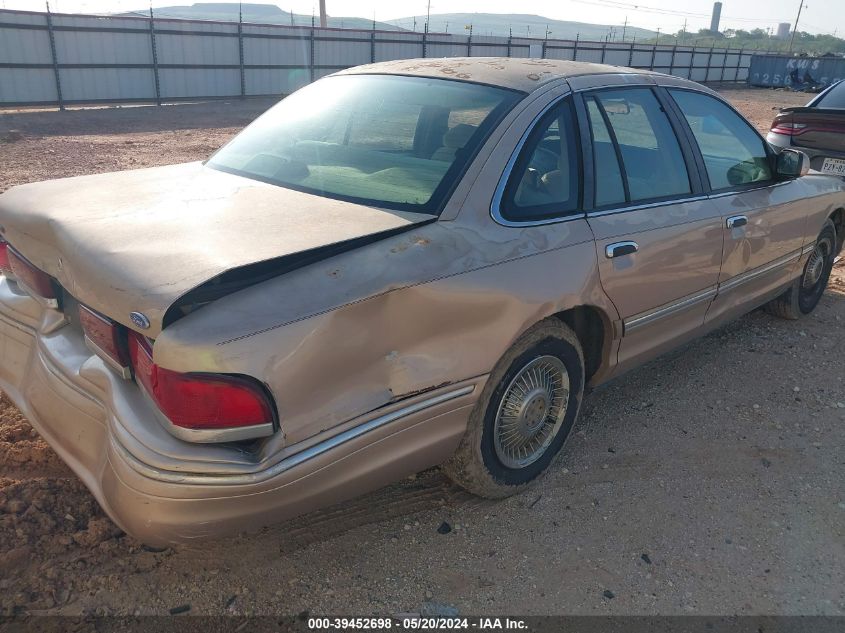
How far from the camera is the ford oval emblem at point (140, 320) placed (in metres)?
1.89

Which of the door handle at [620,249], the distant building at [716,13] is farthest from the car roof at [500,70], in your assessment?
the distant building at [716,13]

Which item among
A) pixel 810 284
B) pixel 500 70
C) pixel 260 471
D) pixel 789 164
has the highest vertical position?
pixel 500 70

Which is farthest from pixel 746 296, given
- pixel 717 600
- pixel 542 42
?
pixel 542 42

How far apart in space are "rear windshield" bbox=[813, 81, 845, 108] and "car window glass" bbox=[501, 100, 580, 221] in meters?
6.10

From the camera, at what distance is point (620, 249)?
9.85 feet

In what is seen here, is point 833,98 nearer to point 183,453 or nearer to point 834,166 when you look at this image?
point 834,166

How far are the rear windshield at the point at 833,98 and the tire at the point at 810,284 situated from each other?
3176 millimetres

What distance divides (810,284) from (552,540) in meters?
3.51

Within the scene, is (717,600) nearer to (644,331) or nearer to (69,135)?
(644,331)

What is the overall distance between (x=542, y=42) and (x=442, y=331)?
30.2m

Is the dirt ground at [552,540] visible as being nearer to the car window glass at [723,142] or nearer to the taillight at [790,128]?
the car window glass at [723,142]

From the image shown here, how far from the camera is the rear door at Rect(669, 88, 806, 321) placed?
12.2 ft

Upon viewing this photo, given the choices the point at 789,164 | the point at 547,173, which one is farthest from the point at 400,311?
the point at 789,164

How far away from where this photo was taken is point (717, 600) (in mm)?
2496
